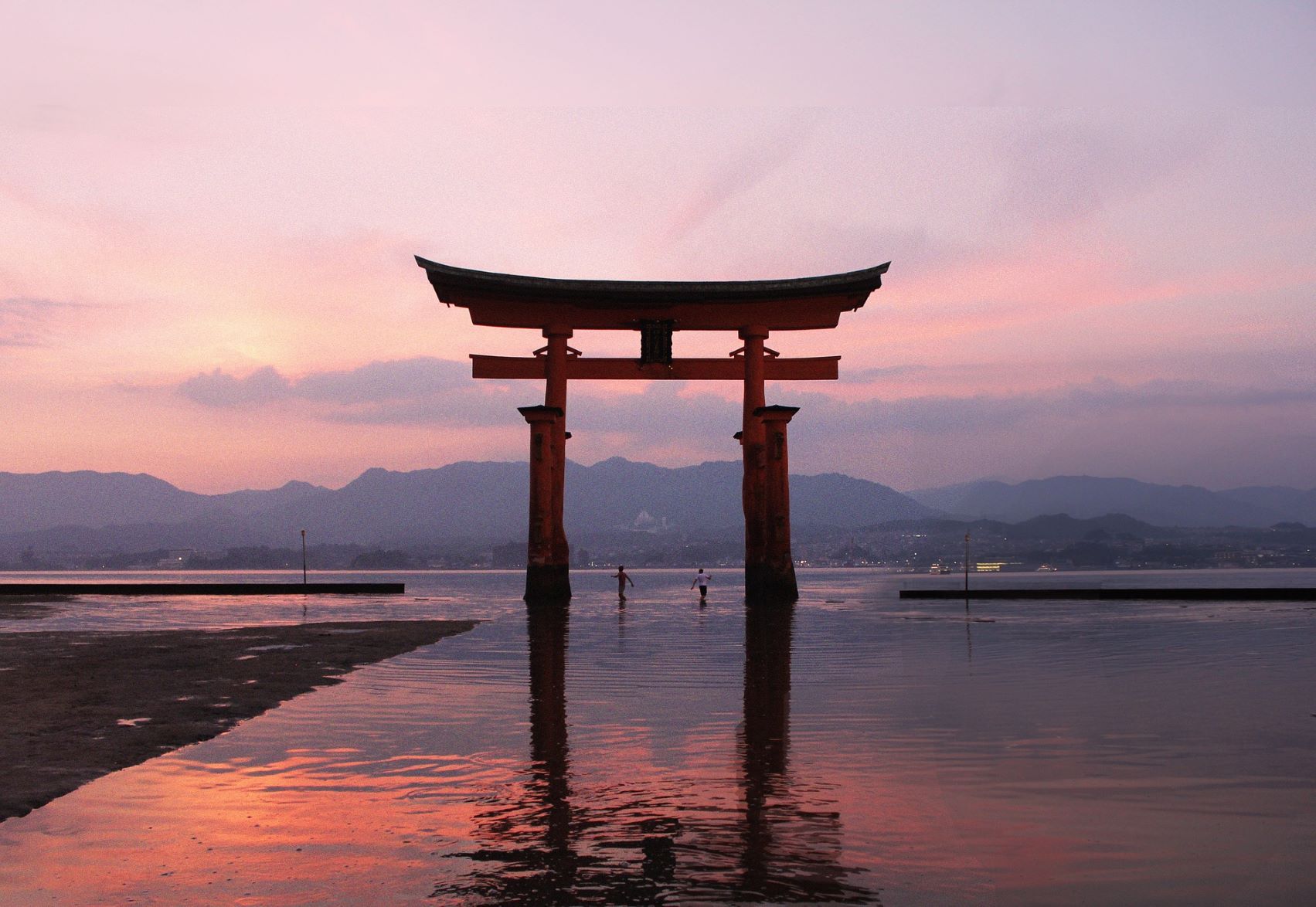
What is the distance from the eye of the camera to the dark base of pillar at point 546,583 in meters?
36.2

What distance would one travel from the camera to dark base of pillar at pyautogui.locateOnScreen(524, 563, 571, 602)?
119ft

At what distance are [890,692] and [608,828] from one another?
7.35 m

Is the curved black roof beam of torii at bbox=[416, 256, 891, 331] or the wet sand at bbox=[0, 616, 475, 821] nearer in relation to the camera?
the wet sand at bbox=[0, 616, 475, 821]

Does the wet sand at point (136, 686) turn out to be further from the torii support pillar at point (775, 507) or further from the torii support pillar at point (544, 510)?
the torii support pillar at point (775, 507)

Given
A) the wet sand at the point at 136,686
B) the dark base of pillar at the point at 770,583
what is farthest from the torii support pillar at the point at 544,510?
the wet sand at the point at 136,686

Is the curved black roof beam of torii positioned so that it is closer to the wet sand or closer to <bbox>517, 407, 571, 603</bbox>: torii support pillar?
<bbox>517, 407, 571, 603</bbox>: torii support pillar

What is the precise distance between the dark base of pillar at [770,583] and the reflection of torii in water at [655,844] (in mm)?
27782

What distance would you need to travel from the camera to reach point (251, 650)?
62.7 feet

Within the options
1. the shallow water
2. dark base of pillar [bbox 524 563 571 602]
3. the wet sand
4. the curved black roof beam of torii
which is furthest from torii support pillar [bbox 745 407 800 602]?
the shallow water

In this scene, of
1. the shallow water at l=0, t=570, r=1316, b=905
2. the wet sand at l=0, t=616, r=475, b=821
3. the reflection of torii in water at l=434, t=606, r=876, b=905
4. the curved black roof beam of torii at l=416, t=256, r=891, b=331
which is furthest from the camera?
the curved black roof beam of torii at l=416, t=256, r=891, b=331

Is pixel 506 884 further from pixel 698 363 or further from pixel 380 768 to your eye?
pixel 698 363

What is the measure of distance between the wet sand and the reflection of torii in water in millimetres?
3239

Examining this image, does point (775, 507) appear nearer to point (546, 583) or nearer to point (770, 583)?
point (770, 583)

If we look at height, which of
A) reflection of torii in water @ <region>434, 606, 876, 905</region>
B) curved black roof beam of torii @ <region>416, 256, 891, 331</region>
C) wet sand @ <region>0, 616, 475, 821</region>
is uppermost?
curved black roof beam of torii @ <region>416, 256, 891, 331</region>
